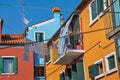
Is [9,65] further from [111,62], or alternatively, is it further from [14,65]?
[111,62]

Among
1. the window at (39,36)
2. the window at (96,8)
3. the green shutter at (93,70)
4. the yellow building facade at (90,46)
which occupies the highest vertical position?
the window at (39,36)

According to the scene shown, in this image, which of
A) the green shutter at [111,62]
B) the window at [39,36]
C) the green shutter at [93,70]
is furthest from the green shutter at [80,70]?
the window at [39,36]

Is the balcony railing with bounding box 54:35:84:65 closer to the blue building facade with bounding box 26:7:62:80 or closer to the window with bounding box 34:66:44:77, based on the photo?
the window with bounding box 34:66:44:77

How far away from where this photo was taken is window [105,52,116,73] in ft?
55.1

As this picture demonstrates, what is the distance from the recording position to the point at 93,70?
1886 centimetres

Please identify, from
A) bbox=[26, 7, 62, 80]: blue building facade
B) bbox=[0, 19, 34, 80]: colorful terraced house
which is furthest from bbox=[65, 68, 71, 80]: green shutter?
bbox=[26, 7, 62, 80]: blue building facade

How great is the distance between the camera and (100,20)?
18.2 metres

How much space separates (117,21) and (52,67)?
12.6 m

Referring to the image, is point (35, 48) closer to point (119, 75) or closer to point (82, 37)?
point (82, 37)

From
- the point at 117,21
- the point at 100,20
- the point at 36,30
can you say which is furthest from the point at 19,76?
the point at 117,21

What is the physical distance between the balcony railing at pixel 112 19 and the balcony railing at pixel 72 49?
413 centimetres

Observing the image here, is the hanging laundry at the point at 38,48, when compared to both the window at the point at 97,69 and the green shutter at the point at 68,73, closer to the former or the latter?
the green shutter at the point at 68,73

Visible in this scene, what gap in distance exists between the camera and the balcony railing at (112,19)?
1511cm

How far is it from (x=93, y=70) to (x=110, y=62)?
175cm
